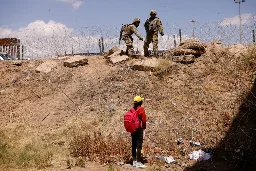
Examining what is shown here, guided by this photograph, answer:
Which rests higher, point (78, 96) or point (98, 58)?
point (98, 58)

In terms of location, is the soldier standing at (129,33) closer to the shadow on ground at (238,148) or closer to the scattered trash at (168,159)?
the shadow on ground at (238,148)

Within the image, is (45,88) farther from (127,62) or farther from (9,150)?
(9,150)

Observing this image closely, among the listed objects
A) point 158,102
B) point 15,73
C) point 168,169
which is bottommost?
point 168,169

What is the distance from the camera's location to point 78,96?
11.0m

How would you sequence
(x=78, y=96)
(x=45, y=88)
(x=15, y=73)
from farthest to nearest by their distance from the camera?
(x=15, y=73) < (x=45, y=88) < (x=78, y=96)

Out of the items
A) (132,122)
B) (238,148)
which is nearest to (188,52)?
(238,148)

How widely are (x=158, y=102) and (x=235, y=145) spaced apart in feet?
10.0

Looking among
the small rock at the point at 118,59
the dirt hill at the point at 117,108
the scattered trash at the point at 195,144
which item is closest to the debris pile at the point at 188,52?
the dirt hill at the point at 117,108

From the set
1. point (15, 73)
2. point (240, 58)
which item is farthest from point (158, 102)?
point (15, 73)

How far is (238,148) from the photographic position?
736cm

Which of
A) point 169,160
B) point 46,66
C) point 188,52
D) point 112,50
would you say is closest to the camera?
point 169,160

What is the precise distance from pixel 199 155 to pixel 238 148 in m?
0.99

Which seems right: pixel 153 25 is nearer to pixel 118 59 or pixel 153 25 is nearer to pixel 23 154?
pixel 118 59

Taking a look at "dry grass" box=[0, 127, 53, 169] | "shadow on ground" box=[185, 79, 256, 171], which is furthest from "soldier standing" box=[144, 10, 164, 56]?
Answer: "dry grass" box=[0, 127, 53, 169]
